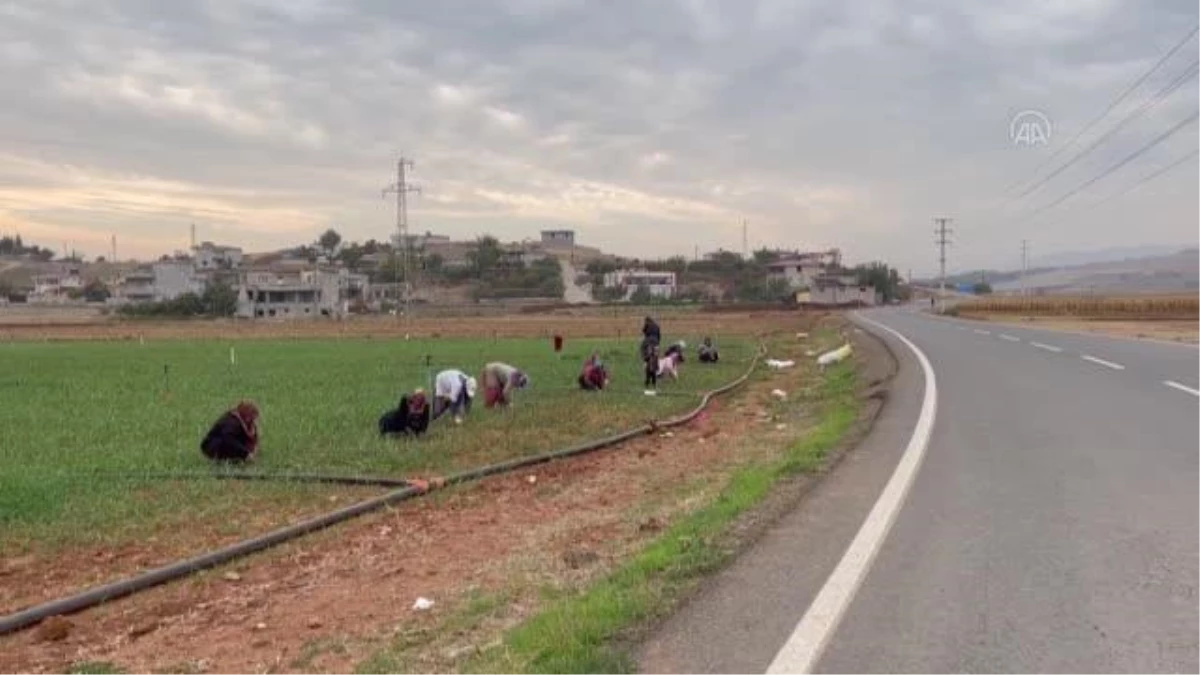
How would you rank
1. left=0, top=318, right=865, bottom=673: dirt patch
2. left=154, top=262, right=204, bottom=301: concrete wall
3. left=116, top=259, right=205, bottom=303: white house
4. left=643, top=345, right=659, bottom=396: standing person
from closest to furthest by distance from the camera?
left=0, top=318, right=865, bottom=673: dirt patch
left=643, top=345, right=659, bottom=396: standing person
left=116, top=259, right=205, bottom=303: white house
left=154, top=262, right=204, bottom=301: concrete wall

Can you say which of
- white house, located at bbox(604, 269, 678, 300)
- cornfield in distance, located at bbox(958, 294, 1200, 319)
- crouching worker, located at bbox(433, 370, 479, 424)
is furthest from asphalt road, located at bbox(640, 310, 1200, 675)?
white house, located at bbox(604, 269, 678, 300)

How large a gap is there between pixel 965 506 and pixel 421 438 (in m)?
8.02

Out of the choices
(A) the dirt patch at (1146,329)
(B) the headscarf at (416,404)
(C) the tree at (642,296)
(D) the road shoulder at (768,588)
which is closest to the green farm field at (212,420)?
(B) the headscarf at (416,404)

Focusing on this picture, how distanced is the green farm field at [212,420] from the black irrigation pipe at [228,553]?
0.50 metres

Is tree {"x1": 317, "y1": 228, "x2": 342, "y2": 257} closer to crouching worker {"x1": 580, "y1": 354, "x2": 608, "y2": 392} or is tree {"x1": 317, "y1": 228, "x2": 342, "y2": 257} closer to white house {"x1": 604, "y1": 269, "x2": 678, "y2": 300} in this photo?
white house {"x1": 604, "y1": 269, "x2": 678, "y2": 300}

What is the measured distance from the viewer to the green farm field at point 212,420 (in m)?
9.66

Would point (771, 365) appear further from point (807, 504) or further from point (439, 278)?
point (439, 278)

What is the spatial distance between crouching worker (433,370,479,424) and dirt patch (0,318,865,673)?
380 cm

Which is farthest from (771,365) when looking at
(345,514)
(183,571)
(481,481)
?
(183,571)

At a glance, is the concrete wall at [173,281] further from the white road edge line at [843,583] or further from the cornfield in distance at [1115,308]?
the white road edge line at [843,583]

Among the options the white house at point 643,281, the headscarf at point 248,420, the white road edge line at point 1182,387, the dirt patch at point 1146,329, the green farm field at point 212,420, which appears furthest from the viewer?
the white house at point 643,281

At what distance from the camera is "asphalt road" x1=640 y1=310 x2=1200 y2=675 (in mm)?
4594

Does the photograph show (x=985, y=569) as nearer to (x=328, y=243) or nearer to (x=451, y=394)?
(x=451, y=394)

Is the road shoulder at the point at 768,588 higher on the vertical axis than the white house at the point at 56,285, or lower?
lower
